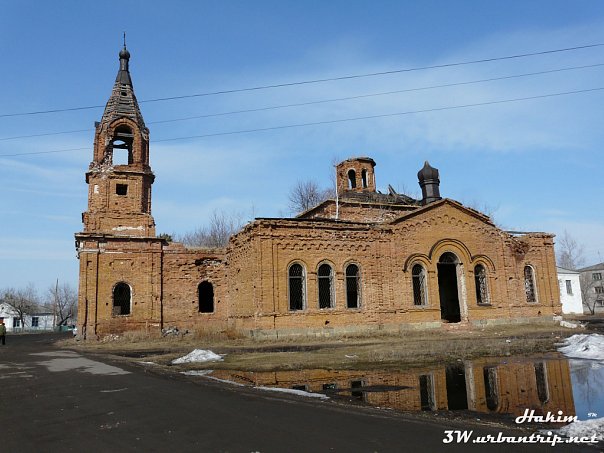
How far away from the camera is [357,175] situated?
33844 mm

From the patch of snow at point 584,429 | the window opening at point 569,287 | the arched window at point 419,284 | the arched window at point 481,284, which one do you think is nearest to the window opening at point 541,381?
the patch of snow at point 584,429

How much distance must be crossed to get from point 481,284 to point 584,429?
22.8 m

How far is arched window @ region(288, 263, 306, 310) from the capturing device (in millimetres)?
22656

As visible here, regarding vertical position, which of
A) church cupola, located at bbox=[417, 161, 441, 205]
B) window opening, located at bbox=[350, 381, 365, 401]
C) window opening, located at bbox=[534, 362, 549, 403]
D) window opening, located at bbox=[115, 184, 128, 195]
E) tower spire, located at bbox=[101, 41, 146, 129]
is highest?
tower spire, located at bbox=[101, 41, 146, 129]

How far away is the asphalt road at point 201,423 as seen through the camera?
5277mm

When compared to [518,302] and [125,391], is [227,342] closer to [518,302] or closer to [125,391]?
[125,391]

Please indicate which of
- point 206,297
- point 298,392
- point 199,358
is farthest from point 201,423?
point 206,297

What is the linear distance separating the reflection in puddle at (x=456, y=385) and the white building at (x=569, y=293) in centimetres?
4151

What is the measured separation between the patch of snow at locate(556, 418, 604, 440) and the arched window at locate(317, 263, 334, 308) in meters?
Answer: 17.7

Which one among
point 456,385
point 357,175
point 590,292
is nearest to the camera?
point 456,385

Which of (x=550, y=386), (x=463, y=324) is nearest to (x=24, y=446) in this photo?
(x=550, y=386)

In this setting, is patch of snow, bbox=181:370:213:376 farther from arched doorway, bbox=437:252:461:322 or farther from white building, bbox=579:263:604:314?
white building, bbox=579:263:604:314

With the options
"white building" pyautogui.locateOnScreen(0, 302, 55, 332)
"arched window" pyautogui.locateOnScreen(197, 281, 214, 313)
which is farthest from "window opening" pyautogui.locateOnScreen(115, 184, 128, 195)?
"white building" pyautogui.locateOnScreen(0, 302, 55, 332)

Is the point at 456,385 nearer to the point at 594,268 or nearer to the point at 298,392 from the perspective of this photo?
the point at 298,392
